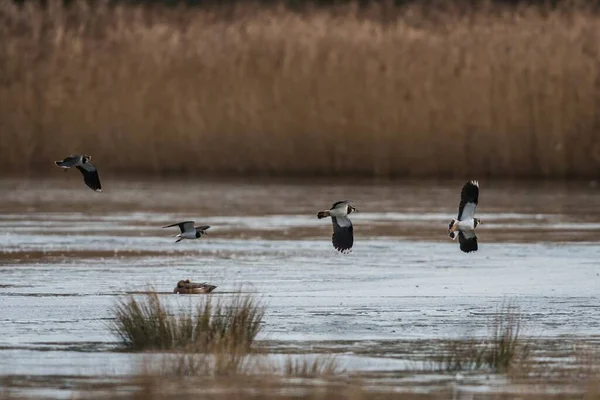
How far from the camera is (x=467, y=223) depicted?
13164mm

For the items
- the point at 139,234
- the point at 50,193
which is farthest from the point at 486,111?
the point at 139,234

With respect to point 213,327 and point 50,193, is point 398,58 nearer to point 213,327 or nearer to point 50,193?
point 50,193

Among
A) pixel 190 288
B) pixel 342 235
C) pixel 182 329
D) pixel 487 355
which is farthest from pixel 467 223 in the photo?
pixel 190 288

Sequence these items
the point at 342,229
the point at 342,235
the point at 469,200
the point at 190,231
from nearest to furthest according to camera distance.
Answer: the point at 469,200 < the point at 342,235 < the point at 342,229 < the point at 190,231

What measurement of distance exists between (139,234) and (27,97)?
10828 millimetres

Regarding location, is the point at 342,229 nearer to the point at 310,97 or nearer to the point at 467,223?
the point at 467,223

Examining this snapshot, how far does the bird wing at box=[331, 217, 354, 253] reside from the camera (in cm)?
1381

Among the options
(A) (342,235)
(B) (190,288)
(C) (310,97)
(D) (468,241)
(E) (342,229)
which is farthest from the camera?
(C) (310,97)

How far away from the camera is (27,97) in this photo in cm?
3322

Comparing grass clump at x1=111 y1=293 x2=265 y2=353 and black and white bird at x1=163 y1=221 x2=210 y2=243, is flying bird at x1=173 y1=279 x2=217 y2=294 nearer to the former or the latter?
black and white bird at x1=163 y1=221 x2=210 y2=243

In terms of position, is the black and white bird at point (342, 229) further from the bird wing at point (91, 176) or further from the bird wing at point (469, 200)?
the bird wing at point (91, 176)

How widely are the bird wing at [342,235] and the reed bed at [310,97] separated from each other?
55.7 ft

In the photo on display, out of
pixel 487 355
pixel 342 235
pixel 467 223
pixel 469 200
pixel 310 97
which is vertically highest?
pixel 310 97

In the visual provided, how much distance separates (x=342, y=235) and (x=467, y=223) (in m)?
1.13
